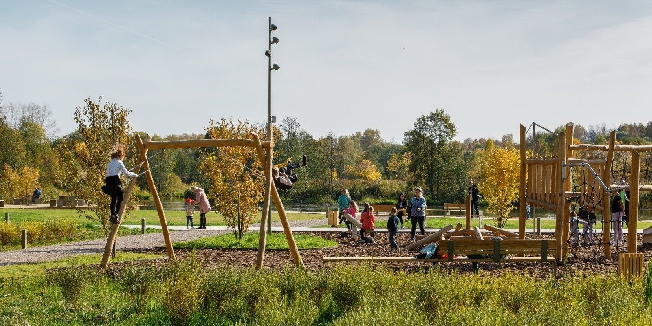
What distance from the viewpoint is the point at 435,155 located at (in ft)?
194

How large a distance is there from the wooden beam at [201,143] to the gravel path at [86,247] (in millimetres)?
5236

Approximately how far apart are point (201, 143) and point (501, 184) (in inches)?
729

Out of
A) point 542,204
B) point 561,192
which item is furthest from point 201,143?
point 542,204

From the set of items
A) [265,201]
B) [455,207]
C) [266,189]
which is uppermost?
[266,189]

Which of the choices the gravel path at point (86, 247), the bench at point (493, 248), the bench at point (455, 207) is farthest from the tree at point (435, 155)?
the bench at point (493, 248)

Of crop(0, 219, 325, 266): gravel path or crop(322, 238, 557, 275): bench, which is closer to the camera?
crop(322, 238, 557, 275): bench

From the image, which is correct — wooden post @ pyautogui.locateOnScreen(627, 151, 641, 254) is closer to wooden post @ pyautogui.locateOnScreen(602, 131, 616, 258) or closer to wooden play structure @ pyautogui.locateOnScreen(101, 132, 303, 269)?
wooden post @ pyautogui.locateOnScreen(602, 131, 616, 258)

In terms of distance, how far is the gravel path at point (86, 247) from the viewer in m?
16.4

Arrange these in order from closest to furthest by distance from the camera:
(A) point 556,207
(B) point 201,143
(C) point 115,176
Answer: (C) point 115,176 → (B) point 201,143 → (A) point 556,207

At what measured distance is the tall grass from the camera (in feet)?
24.7

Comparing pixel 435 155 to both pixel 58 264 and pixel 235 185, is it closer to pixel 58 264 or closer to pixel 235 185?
pixel 235 185

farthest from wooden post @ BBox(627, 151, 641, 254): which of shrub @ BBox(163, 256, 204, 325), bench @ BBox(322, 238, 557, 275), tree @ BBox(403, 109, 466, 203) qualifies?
tree @ BBox(403, 109, 466, 203)

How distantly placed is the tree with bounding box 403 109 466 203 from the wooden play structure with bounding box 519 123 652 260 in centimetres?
4184

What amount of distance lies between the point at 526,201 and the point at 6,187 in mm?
43151
